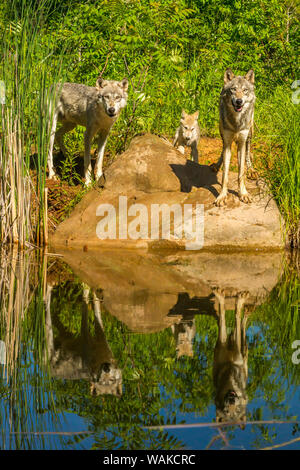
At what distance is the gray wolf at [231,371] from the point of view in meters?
2.73

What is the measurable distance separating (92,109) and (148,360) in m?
5.95

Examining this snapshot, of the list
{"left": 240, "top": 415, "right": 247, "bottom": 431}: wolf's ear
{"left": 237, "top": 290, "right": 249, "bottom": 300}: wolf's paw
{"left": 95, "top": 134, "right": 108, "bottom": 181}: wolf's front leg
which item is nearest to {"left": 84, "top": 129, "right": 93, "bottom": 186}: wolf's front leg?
{"left": 95, "top": 134, "right": 108, "bottom": 181}: wolf's front leg

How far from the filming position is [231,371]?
126 inches

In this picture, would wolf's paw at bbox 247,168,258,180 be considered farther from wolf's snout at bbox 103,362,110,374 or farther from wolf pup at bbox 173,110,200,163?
wolf's snout at bbox 103,362,110,374

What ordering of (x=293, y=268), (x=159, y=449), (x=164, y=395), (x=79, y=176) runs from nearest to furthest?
1. (x=159, y=449)
2. (x=164, y=395)
3. (x=293, y=268)
4. (x=79, y=176)

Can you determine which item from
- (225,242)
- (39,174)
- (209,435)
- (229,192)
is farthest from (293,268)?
(209,435)

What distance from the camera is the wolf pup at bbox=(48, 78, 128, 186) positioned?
27.5 feet

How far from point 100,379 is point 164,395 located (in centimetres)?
38

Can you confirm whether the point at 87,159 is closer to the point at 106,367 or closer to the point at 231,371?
the point at 106,367

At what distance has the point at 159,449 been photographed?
93.7 inches

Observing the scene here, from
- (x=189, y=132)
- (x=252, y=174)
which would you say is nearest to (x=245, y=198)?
(x=252, y=174)

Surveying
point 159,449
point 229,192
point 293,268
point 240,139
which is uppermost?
point 240,139

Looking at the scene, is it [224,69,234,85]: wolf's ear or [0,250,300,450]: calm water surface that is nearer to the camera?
[0,250,300,450]: calm water surface

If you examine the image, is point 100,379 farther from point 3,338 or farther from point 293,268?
point 293,268
